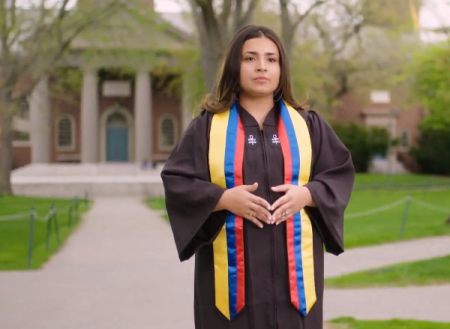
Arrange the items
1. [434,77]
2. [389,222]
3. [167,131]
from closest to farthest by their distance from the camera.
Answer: [389,222] < [434,77] < [167,131]

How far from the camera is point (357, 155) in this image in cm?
4950

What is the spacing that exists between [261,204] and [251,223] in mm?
160

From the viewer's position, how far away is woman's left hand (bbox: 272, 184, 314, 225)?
135 inches

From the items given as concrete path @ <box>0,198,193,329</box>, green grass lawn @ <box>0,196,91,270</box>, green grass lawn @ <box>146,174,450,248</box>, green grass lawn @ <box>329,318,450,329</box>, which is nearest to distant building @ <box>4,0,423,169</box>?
green grass lawn @ <box>146,174,450,248</box>

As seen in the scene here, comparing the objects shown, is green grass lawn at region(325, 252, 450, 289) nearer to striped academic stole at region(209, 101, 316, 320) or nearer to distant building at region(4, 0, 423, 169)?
striped academic stole at region(209, 101, 316, 320)

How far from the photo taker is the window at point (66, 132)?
4800 cm

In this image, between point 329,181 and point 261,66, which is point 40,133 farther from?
point 329,181

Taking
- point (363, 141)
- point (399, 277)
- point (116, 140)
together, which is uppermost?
point (116, 140)

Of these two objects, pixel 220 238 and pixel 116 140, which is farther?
pixel 116 140

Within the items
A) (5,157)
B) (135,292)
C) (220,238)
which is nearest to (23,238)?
(135,292)

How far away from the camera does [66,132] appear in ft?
158

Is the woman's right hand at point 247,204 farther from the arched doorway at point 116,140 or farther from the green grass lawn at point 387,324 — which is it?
the arched doorway at point 116,140

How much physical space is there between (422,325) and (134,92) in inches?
1670

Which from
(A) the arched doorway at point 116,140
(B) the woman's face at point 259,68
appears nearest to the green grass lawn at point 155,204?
(A) the arched doorway at point 116,140
